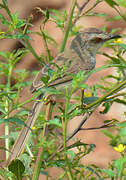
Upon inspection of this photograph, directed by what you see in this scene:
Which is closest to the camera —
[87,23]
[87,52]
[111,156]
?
[87,52]

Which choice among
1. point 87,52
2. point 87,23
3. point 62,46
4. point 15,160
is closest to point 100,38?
point 87,52

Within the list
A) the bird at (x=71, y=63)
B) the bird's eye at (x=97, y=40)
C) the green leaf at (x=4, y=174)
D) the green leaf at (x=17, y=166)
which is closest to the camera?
the green leaf at (x=17, y=166)

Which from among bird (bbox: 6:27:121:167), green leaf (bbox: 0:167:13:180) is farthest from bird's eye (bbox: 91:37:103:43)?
green leaf (bbox: 0:167:13:180)

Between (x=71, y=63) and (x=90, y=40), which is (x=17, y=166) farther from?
(x=90, y=40)

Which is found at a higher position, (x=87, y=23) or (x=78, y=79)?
(x=87, y=23)

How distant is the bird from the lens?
2.53 m

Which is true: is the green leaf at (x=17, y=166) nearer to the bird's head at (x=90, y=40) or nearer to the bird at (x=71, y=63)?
the bird at (x=71, y=63)

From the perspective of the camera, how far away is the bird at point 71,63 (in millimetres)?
2528

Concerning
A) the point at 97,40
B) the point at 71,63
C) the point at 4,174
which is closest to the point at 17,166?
the point at 4,174

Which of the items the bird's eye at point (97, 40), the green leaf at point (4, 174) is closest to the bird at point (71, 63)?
the bird's eye at point (97, 40)

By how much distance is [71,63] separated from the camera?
8.65 feet

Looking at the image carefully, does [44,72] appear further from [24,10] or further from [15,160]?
[24,10]

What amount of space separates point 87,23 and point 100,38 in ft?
12.2

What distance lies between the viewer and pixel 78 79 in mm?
1875
